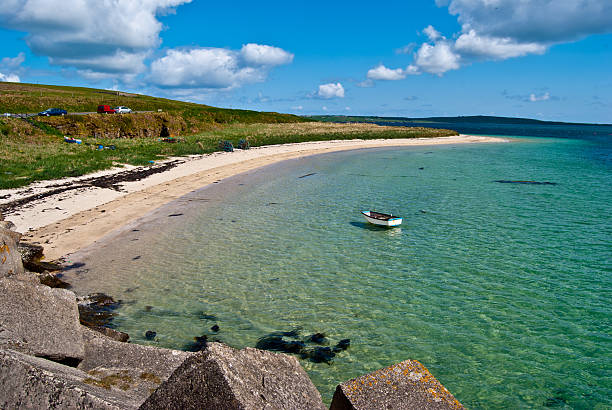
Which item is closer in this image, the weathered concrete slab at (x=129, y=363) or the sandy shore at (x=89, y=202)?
the weathered concrete slab at (x=129, y=363)

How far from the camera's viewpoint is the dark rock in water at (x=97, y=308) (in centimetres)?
1117

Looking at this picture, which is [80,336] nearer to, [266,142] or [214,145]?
[214,145]

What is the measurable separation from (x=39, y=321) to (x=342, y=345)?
22.8 feet

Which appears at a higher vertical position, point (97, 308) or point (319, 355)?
point (97, 308)

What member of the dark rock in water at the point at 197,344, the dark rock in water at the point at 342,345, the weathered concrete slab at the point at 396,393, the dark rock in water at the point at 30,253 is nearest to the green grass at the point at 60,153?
the dark rock in water at the point at 30,253

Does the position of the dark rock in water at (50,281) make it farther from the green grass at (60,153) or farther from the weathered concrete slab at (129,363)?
the green grass at (60,153)

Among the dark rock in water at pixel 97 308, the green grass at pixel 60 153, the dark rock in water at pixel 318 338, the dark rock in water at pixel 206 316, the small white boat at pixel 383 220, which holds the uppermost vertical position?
the green grass at pixel 60 153

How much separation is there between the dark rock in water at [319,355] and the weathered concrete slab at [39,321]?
514 cm

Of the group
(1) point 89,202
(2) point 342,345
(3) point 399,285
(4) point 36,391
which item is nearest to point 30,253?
(1) point 89,202

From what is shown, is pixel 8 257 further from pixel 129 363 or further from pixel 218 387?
pixel 218 387

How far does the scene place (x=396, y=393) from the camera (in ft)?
15.8

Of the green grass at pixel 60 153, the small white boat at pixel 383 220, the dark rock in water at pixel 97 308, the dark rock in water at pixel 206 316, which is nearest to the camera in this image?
the dark rock in water at pixel 97 308

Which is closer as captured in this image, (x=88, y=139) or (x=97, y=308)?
(x=97, y=308)

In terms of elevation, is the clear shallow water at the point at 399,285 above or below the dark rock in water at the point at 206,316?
above
